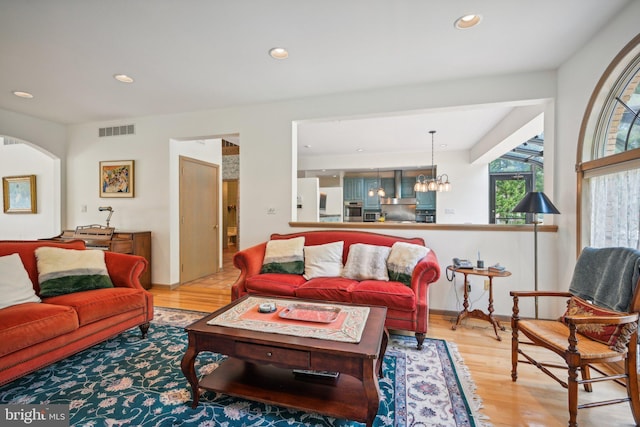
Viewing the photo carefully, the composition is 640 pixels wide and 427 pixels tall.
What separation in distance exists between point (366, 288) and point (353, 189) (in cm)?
525

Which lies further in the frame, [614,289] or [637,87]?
[637,87]

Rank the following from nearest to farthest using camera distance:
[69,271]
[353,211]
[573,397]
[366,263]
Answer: [573,397]
[69,271]
[366,263]
[353,211]

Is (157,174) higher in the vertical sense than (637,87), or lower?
lower

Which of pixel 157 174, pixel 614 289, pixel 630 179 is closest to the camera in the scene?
pixel 614 289

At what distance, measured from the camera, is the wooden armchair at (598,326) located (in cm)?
154

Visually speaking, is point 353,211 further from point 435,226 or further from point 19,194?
point 19,194

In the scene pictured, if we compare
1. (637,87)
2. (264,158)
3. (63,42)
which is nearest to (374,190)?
(264,158)

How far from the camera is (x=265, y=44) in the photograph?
250 centimetres

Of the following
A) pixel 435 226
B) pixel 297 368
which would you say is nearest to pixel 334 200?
pixel 435 226

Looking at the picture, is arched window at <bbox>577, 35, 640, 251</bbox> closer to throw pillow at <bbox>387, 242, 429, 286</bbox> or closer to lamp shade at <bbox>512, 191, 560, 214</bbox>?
lamp shade at <bbox>512, 191, 560, 214</bbox>

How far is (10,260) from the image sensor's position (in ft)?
7.20

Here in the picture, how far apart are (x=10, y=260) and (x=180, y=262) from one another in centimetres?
241

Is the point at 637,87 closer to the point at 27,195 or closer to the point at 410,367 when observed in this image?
the point at 410,367

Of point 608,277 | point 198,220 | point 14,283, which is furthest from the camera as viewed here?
point 198,220
